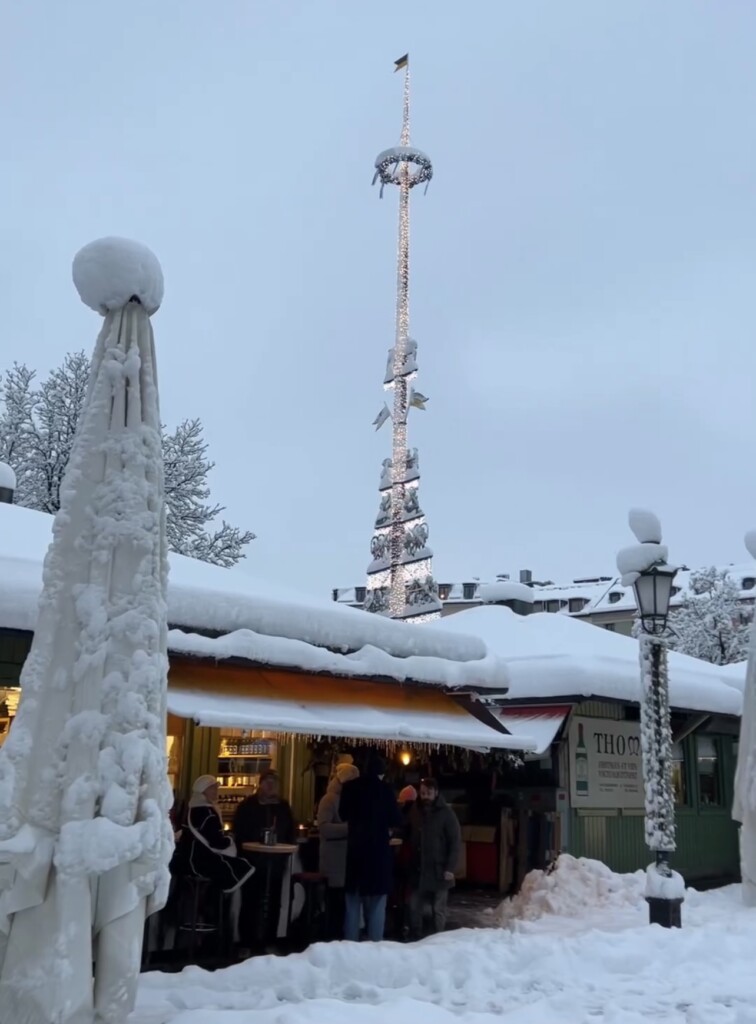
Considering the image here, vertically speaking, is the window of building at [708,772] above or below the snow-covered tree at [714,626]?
below

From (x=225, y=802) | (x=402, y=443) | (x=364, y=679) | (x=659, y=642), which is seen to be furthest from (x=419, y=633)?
(x=402, y=443)

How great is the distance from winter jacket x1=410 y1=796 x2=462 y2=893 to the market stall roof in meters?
1.45

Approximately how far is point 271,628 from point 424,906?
3.29 meters

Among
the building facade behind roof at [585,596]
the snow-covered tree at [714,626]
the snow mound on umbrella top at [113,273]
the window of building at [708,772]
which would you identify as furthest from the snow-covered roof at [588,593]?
the snow mound on umbrella top at [113,273]

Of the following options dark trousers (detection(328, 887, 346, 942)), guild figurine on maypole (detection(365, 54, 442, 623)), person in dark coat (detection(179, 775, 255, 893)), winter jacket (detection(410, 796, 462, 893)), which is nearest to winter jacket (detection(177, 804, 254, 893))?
person in dark coat (detection(179, 775, 255, 893))

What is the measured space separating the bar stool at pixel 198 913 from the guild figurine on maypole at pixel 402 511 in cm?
1355

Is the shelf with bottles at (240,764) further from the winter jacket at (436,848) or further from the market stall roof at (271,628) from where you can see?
the winter jacket at (436,848)

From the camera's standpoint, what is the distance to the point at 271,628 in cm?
1024

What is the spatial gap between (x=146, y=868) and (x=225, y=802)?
28.6 feet

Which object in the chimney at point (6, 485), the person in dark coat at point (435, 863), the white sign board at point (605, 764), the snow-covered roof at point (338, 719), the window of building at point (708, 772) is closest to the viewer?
the snow-covered roof at point (338, 719)

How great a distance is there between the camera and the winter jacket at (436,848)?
10.2 meters

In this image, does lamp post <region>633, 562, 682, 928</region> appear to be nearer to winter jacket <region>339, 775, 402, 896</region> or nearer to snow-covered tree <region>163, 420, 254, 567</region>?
winter jacket <region>339, 775, 402, 896</region>

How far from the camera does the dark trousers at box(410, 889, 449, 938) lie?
10250 millimetres

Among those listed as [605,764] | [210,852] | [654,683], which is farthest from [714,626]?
[210,852]
